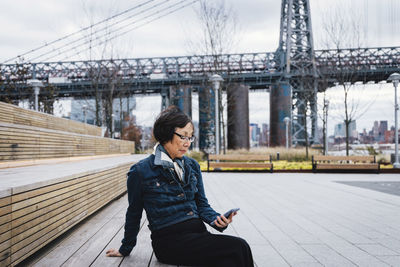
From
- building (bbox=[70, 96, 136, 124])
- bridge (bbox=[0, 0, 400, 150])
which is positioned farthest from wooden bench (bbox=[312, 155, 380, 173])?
building (bbox=[70, 96, 136, 124])

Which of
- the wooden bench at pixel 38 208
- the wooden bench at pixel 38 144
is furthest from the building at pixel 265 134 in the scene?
the wooden bench at pixel 38 208

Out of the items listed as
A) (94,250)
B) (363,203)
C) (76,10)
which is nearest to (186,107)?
(76,10)

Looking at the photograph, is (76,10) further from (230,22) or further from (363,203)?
(363,203)

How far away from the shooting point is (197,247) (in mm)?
2084

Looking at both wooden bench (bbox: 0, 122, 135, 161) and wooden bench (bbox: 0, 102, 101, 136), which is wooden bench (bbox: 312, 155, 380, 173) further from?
wooden bench (bbox: 0, 102, 101, 136)

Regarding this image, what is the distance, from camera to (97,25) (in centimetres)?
1552

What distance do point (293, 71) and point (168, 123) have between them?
3158 cm

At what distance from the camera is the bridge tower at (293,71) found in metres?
28.4

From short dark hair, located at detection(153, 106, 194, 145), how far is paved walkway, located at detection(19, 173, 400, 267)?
114 cm

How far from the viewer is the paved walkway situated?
2.77 m

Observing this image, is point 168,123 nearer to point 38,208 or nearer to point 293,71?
point 38,208

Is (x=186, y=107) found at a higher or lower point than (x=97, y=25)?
lower

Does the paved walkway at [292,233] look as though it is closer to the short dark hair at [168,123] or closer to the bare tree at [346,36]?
the short dark hair at [168,123]

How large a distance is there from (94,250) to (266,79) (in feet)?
114
